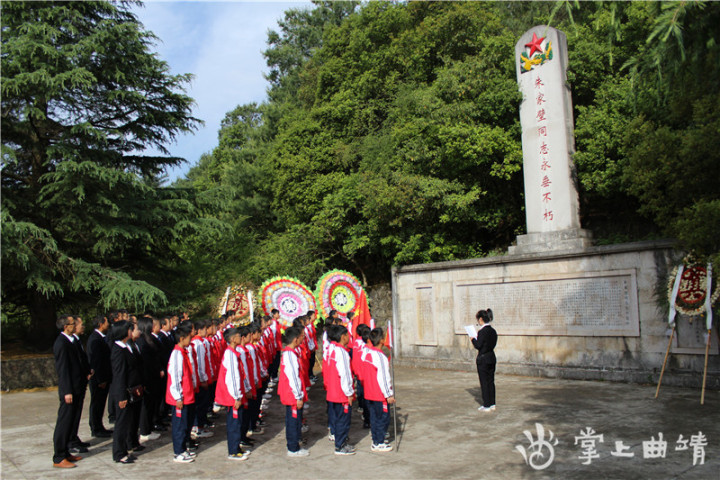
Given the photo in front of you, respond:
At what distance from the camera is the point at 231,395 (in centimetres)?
574

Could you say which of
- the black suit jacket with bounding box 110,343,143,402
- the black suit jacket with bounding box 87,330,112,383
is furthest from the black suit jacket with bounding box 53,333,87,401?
the black suit jacket with bounding box 87,330,112,383

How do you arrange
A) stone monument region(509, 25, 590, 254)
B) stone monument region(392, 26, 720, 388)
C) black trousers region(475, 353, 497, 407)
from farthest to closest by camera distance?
stone monument region(509, 25, 590, 254) → stone monument region(392, 26, 720, 388) → black trousers region(475, 353, 497, 407)

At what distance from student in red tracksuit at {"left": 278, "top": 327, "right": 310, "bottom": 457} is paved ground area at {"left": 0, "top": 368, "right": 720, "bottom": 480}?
180 millimetres

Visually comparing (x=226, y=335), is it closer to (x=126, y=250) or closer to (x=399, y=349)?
(x=399, y=349)

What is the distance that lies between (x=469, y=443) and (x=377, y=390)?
131 centimetres

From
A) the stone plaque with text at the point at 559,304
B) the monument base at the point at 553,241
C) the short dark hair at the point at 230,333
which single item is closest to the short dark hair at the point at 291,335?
the short dark hair at the point at 230,333

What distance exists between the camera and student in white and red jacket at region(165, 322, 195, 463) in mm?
5707

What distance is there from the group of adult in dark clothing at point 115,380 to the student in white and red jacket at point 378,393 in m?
2.75

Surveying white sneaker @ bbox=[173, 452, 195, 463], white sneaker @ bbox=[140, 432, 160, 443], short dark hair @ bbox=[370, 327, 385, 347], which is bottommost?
white sneaker @ bbox=[140, 432, 160, 443]

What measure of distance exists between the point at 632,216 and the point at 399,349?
264 inches

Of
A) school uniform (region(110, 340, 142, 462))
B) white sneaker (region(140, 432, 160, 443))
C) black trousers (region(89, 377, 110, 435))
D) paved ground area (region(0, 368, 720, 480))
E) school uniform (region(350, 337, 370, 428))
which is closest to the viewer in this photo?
paved ground area (region(0, 368, 720, 480))

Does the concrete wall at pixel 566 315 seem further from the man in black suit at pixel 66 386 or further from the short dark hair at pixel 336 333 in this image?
the man in black suit at pixel 66 386

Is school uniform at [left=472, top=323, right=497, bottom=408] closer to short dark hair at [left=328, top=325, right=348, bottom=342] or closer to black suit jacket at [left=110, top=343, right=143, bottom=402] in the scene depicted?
short dark hair at [left=328, top=325, right=348, bottom=342]

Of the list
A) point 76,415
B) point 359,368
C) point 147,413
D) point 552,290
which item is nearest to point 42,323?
point 147,413
